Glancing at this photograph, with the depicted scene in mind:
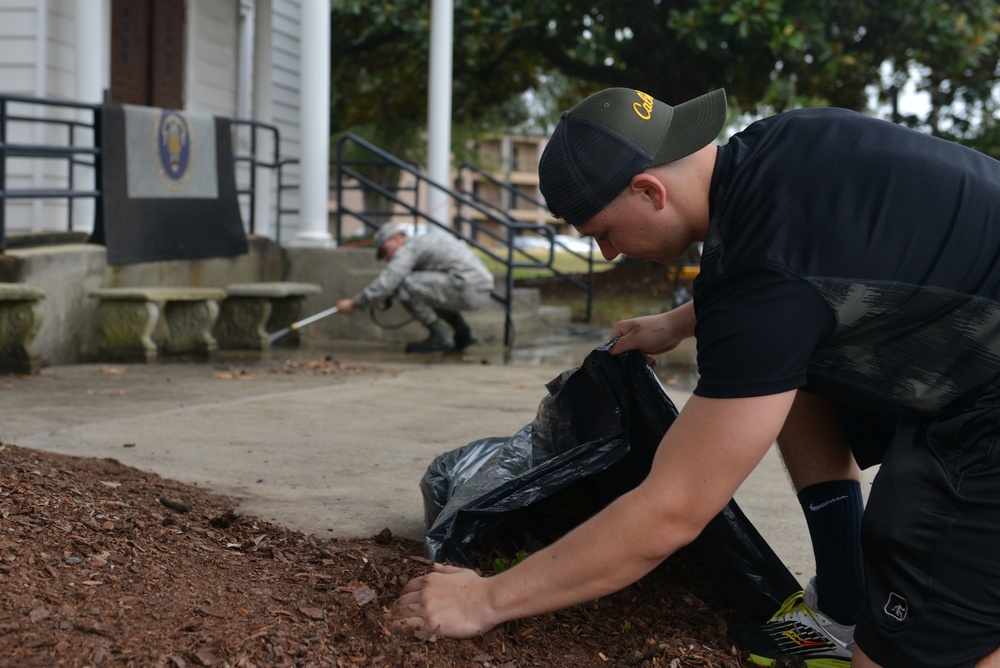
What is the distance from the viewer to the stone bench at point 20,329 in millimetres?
6586

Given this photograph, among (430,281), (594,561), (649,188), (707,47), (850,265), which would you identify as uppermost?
(707,47)

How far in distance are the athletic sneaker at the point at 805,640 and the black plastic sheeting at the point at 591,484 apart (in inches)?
3.3

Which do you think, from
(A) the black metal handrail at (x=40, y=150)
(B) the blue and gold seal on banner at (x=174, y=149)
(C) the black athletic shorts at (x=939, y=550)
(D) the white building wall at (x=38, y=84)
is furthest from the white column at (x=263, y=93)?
(C) the black athletic shorts at (x=939, y=550)

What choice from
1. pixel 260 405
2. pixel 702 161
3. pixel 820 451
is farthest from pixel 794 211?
pixel 260 405

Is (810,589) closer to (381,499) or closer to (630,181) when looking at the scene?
(630,181)

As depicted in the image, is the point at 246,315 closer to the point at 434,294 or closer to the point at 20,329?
the point at 434,294

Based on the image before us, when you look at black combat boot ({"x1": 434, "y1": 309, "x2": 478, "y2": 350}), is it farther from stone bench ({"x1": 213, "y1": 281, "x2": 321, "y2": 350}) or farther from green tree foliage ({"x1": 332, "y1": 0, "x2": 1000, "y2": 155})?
green tree foliage ({"x1": 332, "y1": 0, "x2": 1000, "y2": 155})

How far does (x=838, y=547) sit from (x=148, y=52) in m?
9.70

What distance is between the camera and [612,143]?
6.89 ft

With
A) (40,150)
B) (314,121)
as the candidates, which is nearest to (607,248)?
(40,150)

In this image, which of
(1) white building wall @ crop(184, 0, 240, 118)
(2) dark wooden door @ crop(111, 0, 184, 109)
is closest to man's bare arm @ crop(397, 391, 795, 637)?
(2) dark wooden door @ crop(111, 0, 184, 109)

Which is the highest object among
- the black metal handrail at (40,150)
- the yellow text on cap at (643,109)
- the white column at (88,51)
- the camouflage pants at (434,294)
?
the white column at (88,51)

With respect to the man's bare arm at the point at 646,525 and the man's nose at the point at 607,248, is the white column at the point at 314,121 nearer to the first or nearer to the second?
the man's nose at the point at 607,248

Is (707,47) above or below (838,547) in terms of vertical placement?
above
